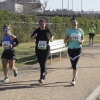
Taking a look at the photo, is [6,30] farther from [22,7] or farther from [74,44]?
[22,7]

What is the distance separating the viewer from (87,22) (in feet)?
144

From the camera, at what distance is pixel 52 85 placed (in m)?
8.78

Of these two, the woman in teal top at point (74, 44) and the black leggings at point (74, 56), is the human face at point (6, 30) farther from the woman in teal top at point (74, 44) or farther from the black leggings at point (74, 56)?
the black leggings at point (74, 56)

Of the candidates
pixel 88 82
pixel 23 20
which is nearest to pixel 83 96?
pixel 88 82

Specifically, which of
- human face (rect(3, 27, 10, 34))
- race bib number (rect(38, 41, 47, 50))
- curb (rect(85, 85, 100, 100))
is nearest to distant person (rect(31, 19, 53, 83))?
race bib number (rect(38, 41, 47, 50))

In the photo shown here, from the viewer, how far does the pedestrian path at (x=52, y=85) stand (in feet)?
24.6

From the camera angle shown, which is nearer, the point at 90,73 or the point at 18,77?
the point at 18,77

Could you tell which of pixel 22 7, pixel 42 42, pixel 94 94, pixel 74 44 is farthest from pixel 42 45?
pixel 22 7

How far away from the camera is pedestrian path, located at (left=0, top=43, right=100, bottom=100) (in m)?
7.50

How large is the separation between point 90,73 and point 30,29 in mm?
18227

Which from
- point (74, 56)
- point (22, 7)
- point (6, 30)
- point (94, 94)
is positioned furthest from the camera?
point (22, 7)

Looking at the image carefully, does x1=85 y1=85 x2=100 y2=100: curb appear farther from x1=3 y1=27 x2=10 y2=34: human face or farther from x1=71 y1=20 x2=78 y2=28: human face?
x1=3 y1=27 x2=10 y2=34: human face

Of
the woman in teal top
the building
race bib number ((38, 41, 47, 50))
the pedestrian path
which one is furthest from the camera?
the building

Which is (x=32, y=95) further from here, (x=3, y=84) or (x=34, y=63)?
(x=34, y=63)
